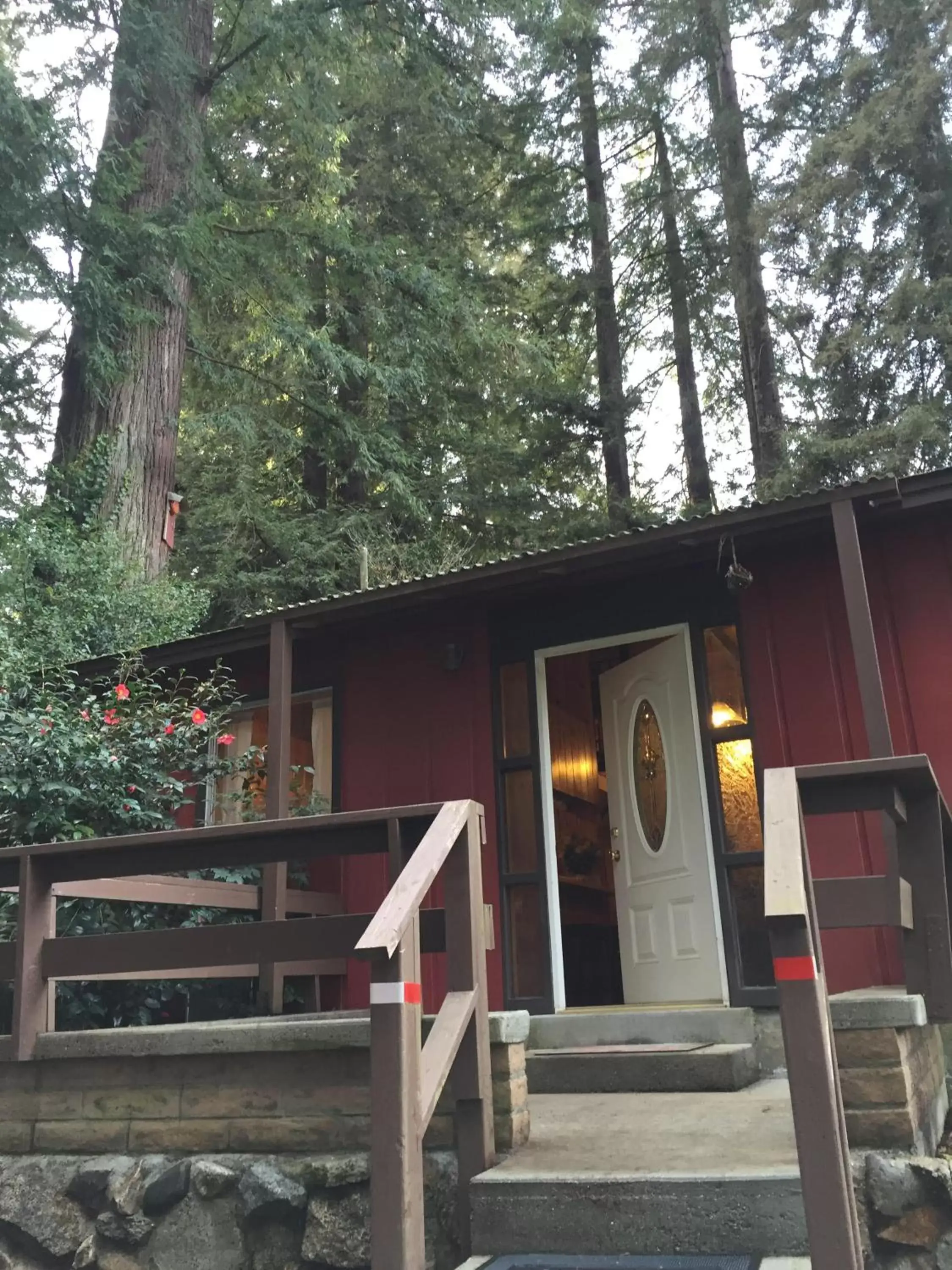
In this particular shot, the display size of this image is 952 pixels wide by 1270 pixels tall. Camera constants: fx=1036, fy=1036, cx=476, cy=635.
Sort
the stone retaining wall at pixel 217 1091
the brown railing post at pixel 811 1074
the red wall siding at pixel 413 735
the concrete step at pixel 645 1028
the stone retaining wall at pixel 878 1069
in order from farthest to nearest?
1. the red wall siding at pixel 413 735
2. the concrete step at pixel 645 1028
3. the stone retaining wall at pixel 217 1091
4. the stone retaining wall at pixel 878 1069
5. the brown railing post at pixel 811 1074

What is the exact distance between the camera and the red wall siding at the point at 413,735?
20.4ft

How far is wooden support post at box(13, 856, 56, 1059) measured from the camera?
3381 mm

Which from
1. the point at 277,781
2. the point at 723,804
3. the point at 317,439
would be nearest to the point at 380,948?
the point at 723,804

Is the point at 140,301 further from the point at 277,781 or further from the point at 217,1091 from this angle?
the point at 217,1091

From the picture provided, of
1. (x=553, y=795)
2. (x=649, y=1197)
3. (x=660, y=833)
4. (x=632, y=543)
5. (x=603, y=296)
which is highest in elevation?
(x=603, y=296)

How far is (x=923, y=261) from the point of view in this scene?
1191 cm

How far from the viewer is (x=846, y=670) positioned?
5379 mm

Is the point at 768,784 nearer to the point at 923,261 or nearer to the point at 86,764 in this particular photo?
the point at 86,764

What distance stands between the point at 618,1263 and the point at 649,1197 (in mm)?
180

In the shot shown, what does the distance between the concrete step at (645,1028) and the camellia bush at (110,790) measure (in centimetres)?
176

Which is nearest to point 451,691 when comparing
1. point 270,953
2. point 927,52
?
point 270,953

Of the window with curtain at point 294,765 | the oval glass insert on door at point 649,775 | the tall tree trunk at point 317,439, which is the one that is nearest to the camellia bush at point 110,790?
the window with curtain at point 294,765

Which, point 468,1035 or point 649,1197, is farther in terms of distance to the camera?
point 468,1035

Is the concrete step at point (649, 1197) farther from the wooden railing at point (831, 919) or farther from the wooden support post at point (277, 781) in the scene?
the wooden support post at point (277, 781)
